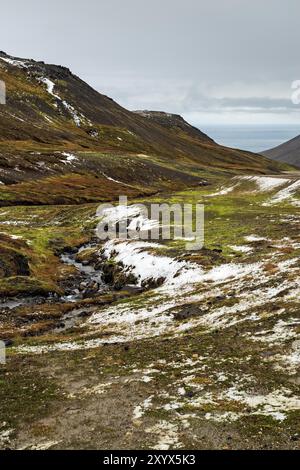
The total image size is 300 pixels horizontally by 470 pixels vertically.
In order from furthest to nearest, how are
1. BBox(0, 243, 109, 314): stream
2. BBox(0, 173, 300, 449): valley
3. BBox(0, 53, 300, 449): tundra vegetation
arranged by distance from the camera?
BBox(0, 243, 109, 314): stream → BBox(0, 53, 300, 449): tundra vegetation → BBox(0, 173, 300, 449): valley

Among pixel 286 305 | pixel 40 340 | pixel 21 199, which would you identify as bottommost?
pixel 40 340

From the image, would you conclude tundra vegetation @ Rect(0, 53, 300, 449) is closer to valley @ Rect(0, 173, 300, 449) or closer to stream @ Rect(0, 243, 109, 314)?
valley @ Rect(0, 173, 300, 449)

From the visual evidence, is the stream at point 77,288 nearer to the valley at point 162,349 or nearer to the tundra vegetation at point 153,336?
the tundra vegetation at point 153,336

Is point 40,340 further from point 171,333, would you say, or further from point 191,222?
point 191,222

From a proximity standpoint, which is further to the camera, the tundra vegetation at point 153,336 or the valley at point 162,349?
the tundra vegetation at point 153,336

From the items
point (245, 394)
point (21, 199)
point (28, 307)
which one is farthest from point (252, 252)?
point (21, 199)

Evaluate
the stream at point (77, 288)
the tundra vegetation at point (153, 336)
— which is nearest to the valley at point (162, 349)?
the tundra vegetation at point (153, 336)

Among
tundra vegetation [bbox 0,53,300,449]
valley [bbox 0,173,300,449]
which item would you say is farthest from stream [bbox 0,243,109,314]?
valley [bbox 0,173,300,449]

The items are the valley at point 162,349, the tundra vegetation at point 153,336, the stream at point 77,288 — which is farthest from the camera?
the stream at point 77,288

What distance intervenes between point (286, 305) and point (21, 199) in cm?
9546

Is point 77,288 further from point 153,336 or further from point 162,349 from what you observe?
point 162,349

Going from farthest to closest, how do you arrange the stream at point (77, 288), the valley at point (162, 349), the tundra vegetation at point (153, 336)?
the stream at point (77, 288) < the tundra vegetation at point (153, 336) < the valley at point (162, 349)

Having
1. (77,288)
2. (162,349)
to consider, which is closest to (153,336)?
(162,349)

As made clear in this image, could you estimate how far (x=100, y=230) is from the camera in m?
90.9
